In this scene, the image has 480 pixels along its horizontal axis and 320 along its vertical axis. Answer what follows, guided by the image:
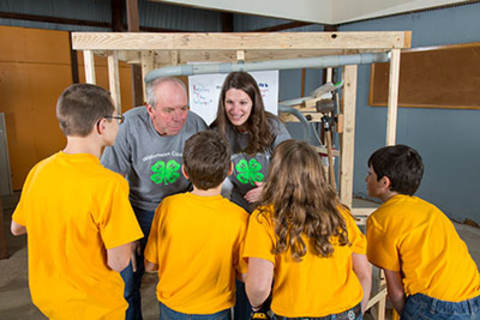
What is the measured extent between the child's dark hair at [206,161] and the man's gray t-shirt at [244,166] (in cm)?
49

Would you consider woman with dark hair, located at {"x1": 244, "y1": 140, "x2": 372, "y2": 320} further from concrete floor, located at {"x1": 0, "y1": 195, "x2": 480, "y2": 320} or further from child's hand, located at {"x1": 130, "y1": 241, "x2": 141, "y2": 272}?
concrete floor, located at {"x1": 0, "y1": 195, "x2": 480, "y2": 320}

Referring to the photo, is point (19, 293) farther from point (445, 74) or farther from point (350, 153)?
point (445, 74)

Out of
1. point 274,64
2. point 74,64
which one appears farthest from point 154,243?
point 74,64

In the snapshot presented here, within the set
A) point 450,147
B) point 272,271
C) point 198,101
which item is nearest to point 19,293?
point 198,101

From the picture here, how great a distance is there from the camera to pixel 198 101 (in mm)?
2539

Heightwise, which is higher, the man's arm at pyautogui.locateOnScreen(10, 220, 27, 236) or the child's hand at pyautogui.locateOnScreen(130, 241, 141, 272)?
the man's arm at pyautogui.locateOnScreen(10, 220, 27, 236)

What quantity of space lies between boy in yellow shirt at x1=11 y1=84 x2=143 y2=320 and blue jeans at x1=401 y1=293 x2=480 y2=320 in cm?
113

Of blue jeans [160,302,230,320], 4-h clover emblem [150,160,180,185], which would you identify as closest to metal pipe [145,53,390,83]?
4-h clover emblem [150,160,180,185]

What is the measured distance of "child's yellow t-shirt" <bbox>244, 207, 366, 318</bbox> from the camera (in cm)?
113

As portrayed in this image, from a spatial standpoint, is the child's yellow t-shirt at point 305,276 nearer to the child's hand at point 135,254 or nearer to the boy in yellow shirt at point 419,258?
the boy in yellow shirt at point 419,258

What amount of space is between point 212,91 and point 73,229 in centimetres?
160

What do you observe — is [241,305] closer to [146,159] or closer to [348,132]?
[146,159]

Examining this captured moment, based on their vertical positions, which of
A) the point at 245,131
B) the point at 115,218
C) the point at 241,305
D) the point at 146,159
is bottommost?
the point at 241,305

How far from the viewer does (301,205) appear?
113 cm
